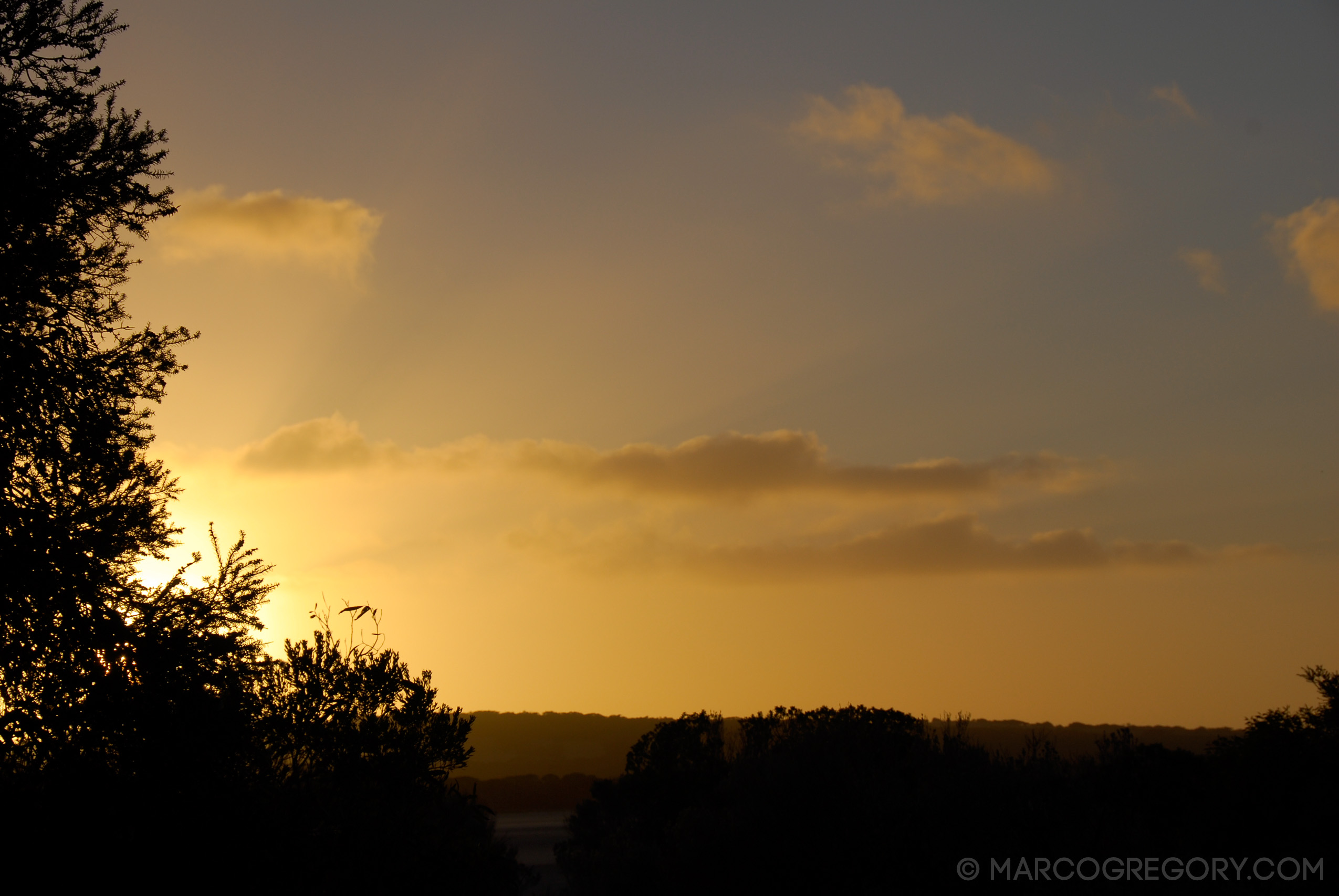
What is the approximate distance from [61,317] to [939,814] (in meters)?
20.4

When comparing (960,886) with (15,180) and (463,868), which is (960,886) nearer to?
(463,868)

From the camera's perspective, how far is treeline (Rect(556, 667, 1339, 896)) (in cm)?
2070

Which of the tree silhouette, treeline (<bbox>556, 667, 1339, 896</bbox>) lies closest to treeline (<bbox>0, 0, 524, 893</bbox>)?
the tree silhouette

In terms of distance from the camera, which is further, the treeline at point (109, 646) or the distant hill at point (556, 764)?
the distant hill at point (556, 764)

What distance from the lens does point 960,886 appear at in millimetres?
20359

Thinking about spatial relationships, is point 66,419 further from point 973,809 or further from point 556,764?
point 556,764

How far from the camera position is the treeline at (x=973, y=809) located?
67.9ft

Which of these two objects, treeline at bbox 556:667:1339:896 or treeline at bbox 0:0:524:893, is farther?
treeline at bbox 556:667:1339:896

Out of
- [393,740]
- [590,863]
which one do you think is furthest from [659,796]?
[393,740]

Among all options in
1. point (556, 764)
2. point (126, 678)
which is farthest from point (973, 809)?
point (556, 764)

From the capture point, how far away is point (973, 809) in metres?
22.5

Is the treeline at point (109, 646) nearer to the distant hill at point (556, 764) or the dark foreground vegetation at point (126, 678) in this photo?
the dark foreground vegetation at point (126, 678)

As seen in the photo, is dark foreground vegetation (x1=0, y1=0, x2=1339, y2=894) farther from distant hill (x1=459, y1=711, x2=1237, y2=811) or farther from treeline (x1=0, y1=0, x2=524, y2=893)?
distant hill (x1=459, y1=711, x2=1237, y2=811)

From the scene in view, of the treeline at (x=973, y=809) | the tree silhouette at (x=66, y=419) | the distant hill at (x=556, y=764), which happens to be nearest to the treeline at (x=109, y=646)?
the tree silhouette at (x=66, y=419)
